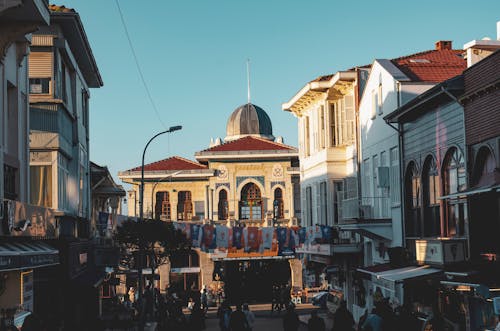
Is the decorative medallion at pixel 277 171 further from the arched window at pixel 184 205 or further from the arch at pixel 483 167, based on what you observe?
the arch at pixel 483 167

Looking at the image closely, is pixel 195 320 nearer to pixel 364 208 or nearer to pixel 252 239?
pixel 364 208

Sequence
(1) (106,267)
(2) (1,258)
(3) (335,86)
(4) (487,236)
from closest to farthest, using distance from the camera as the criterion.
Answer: (2) (1,258) < (4) (487,236) < (1) (106,267) < (3) (335,86)

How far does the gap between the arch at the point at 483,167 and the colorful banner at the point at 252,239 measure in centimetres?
2564

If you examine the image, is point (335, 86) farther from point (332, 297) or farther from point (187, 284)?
point (187, 284)

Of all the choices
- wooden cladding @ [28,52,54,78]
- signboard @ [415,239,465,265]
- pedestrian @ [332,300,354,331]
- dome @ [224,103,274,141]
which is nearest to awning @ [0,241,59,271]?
pedestrian @ [332,300,354,331]

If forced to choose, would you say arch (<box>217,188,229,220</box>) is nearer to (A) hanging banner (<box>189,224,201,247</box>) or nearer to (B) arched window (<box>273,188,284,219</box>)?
(B) arched window (<box>273,188,284,219</box>)

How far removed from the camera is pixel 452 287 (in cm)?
2291

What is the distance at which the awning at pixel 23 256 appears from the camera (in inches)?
595

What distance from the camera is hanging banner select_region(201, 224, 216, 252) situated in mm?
45950

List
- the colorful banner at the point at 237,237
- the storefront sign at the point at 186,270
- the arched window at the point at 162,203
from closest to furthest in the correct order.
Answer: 1. the colorful banner at the point at 237,237
2. the storefront sign at the point at 186,270
3. the arched window at the point at 162,203

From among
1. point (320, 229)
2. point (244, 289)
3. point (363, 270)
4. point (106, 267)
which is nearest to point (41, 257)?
point (363, 270)

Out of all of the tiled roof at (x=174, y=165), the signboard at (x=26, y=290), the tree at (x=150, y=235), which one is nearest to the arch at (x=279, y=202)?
the tiled roof at (x=174, y=165)

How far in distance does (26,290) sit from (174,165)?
47.5m

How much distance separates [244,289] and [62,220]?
34.8 m
